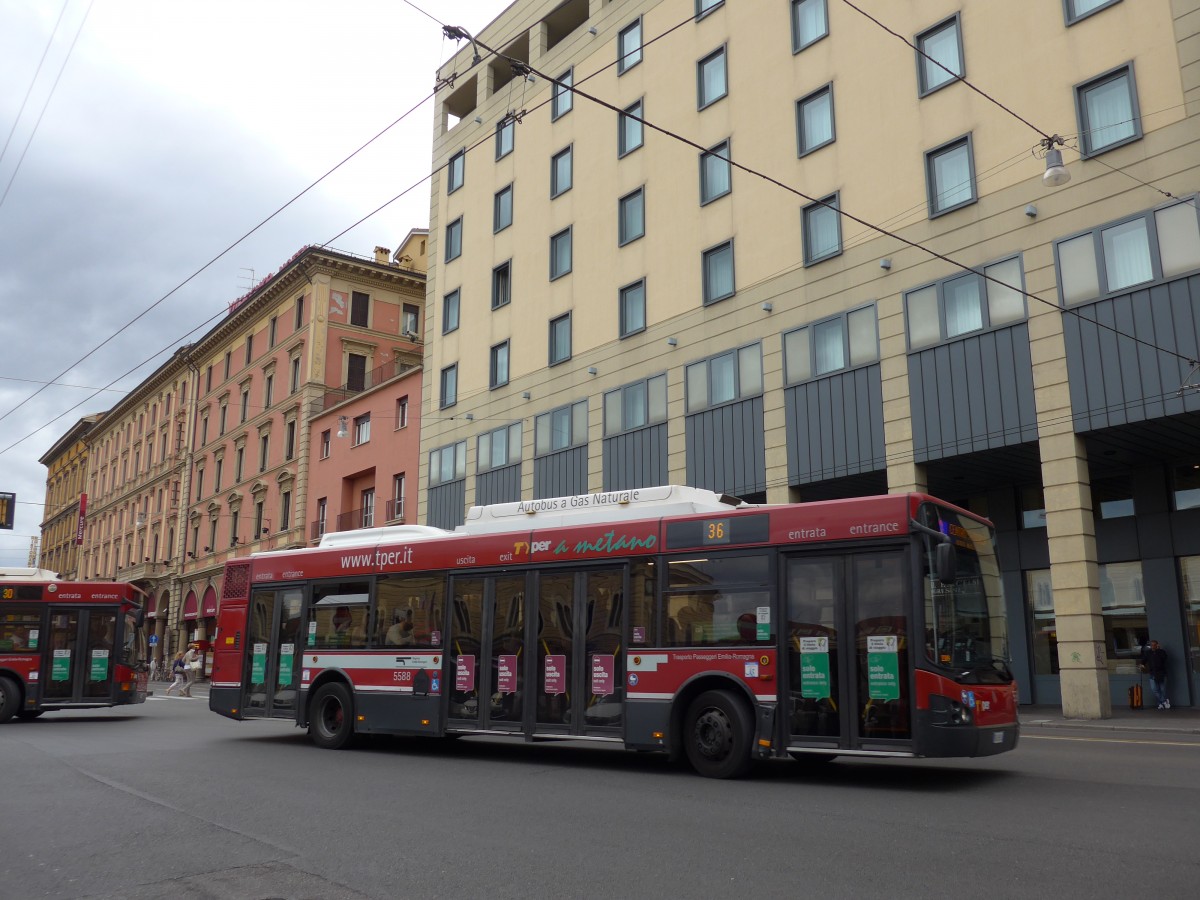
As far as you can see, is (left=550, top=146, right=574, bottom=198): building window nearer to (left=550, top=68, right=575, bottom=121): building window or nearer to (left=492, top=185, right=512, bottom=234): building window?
(left=550, top=68, right=575, bottom=121): building window

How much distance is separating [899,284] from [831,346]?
219 centimetres

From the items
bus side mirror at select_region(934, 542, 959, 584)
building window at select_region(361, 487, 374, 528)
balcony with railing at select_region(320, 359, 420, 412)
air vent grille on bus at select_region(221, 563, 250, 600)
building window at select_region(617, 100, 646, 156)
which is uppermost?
building window at select_region(617, 100, 646, 156)

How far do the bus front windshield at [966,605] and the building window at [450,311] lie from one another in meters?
30.0

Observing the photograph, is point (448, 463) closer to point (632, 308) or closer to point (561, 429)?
point (561, 429)

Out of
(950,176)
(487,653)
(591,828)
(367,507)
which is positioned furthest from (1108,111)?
(367,507)

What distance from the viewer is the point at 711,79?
29.4m

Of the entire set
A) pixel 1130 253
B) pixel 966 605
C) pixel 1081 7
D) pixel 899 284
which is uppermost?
pixel 1081 7

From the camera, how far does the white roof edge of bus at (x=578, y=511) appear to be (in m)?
12.0

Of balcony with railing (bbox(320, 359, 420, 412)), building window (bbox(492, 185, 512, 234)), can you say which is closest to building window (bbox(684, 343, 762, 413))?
building window (bbox(492, 185, 512, 234))

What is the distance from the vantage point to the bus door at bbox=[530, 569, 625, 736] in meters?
11.9

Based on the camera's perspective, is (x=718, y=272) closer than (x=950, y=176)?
No

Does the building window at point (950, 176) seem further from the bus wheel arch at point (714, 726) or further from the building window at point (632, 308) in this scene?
the bus wheel arch at point (714, 726)

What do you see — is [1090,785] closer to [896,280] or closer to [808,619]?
[808,619]

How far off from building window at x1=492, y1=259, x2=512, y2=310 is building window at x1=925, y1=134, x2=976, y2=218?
1666 cm
